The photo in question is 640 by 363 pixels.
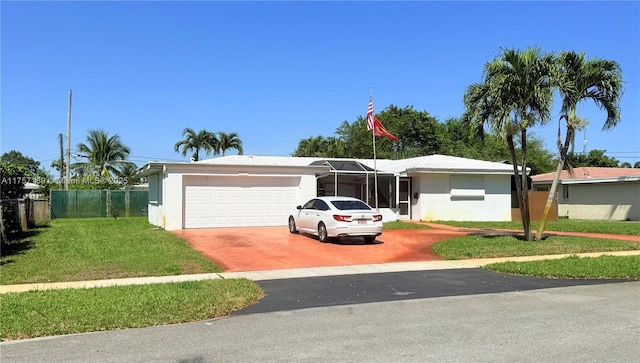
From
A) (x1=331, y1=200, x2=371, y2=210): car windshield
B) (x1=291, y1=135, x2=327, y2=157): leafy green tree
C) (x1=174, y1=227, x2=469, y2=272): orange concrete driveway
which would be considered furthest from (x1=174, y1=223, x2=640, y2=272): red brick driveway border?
(x1=291, y1=135, x2=327, y2=157): leafy green tree

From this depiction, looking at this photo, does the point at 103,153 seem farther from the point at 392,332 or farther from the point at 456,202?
the point at 392,332

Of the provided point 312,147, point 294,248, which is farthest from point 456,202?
point 312,147

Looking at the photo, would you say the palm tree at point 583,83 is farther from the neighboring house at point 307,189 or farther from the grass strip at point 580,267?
the neighboring house at point 307,189

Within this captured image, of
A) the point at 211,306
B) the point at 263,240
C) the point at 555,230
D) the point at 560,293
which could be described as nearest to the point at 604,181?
the point at 555,230

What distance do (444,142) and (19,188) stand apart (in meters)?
38.6

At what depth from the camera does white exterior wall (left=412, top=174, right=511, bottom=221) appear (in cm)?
2647

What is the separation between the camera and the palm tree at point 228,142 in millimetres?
48188

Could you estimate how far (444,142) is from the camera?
50875 millimetres

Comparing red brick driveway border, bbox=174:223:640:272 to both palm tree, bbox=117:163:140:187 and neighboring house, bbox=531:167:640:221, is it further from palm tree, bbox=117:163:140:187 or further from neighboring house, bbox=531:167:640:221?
A: palm tree, bbox=117:163:140:187

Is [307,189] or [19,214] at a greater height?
[307,189]

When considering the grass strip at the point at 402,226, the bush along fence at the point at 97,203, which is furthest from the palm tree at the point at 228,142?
the grass strip at the point at 402,226

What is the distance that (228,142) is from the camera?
48594 millimetres

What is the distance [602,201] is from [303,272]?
26.7 m

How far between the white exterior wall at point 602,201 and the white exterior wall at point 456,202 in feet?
26.1
